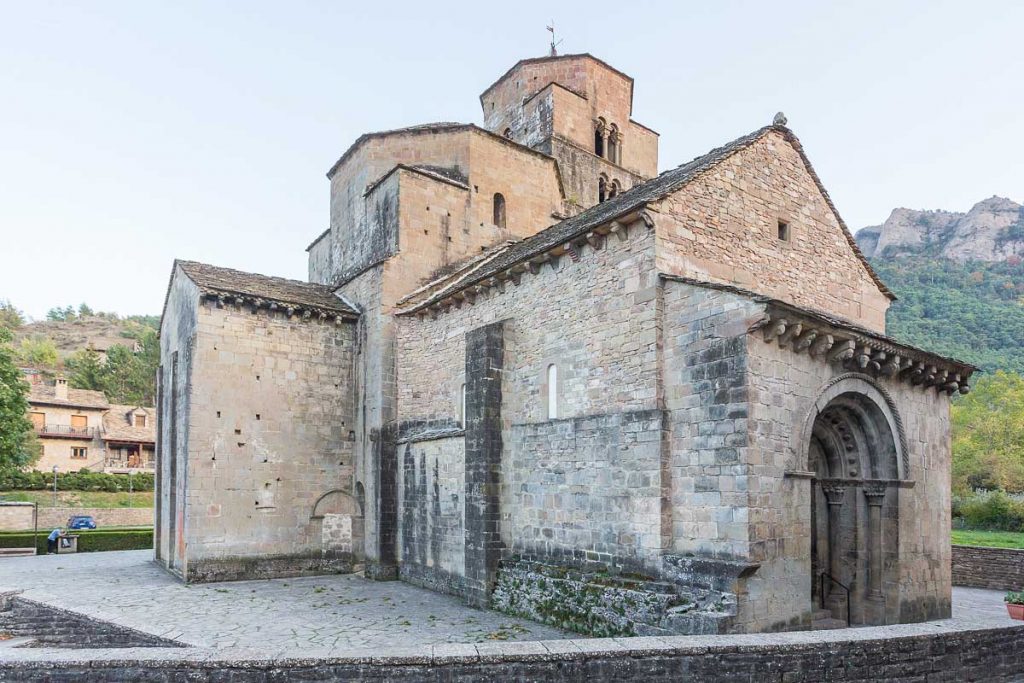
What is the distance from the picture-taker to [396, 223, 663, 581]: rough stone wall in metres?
10.5

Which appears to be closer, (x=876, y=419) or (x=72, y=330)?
(x=876, y=419)

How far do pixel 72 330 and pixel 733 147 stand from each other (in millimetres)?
116492

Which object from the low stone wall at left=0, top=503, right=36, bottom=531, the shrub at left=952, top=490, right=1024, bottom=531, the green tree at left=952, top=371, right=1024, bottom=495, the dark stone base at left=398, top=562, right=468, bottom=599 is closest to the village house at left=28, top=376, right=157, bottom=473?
the low stone wall at left=0, top=503, right=36, bottom=531

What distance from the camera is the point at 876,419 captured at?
11164mm

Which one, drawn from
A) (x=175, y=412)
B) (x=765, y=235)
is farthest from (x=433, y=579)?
(x=765, y=235)

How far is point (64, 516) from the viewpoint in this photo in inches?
1270

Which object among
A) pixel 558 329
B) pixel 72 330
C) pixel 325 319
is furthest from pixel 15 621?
pixel 72 330

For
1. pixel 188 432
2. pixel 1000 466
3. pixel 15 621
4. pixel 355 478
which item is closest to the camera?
pixel 15 621

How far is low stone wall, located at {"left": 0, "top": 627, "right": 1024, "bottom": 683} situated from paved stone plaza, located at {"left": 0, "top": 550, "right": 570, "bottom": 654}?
3236 mm

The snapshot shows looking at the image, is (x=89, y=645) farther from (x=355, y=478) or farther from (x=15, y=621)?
(x=355, y=478)

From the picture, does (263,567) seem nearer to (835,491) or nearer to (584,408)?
(584,408)

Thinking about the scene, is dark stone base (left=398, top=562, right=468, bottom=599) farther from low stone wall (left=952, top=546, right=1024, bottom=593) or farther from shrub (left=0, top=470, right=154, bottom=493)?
shrub (left=0, top=470, right=154, bottom=493)

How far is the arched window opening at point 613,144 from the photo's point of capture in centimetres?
2558

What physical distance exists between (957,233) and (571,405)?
11022 centimetres
